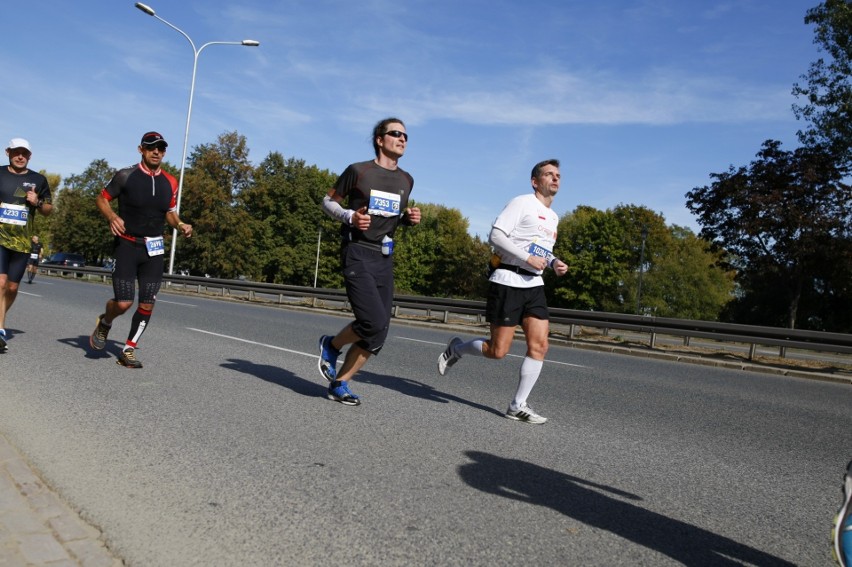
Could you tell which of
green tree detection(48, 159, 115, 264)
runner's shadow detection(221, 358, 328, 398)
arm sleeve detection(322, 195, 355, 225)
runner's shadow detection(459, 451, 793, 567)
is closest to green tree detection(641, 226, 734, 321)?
green tree detection(48, 159, 115, 264)

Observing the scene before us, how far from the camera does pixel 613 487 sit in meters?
3.86

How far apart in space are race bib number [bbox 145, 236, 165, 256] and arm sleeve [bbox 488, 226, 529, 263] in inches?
128

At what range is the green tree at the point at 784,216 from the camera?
24.6 m

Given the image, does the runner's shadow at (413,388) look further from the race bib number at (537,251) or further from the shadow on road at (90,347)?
the shadow on road at (90,347)

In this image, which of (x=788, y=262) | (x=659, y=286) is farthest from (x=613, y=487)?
(x=659, y=286)

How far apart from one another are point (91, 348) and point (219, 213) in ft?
172

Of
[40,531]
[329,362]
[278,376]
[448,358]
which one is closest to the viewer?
[40,531]

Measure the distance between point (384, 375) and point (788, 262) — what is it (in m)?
22.6

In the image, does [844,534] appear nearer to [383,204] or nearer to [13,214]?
[383,204]

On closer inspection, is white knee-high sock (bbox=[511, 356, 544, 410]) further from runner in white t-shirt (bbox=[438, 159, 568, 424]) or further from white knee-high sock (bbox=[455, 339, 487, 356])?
white knee-high sock (bbox=[455, 339, 487, 356])

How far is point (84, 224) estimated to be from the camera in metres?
73.9

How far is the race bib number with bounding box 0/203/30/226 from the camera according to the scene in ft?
24.0

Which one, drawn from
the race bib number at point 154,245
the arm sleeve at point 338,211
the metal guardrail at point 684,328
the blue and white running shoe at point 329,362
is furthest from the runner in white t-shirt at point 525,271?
the metal guardrail at point 684,328

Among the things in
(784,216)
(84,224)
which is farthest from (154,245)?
(84,224)
